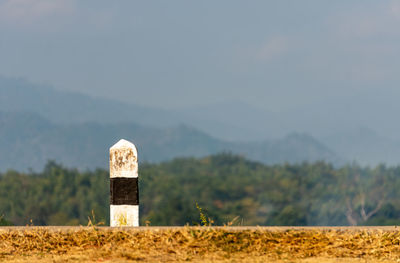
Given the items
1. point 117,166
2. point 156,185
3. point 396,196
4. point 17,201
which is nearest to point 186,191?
point 156,185

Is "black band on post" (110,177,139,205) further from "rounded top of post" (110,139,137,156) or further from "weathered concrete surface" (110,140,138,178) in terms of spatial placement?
"rounded top of post" (110,139,137,156)

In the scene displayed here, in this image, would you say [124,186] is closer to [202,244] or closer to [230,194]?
[202,244]

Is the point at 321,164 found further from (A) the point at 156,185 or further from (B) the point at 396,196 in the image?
(A) the point at 156,185

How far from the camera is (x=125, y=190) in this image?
7293 mm

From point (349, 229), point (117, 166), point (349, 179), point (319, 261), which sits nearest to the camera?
point (319, 261)

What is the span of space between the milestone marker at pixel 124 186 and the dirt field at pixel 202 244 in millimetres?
1171

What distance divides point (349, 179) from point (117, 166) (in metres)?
32.1

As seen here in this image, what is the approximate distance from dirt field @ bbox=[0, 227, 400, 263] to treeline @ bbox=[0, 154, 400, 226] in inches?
856

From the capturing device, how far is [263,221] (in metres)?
31.8

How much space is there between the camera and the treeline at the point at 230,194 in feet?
99.4

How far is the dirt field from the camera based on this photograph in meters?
5.33

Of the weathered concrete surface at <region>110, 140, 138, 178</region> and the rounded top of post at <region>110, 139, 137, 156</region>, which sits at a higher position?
the rounded top of post at <region>110, 139, 137, 156</region>

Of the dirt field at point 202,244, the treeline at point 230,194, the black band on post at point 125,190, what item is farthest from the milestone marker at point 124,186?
the treeline at point 230,194

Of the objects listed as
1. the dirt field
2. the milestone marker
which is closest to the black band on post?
the milestone marker
